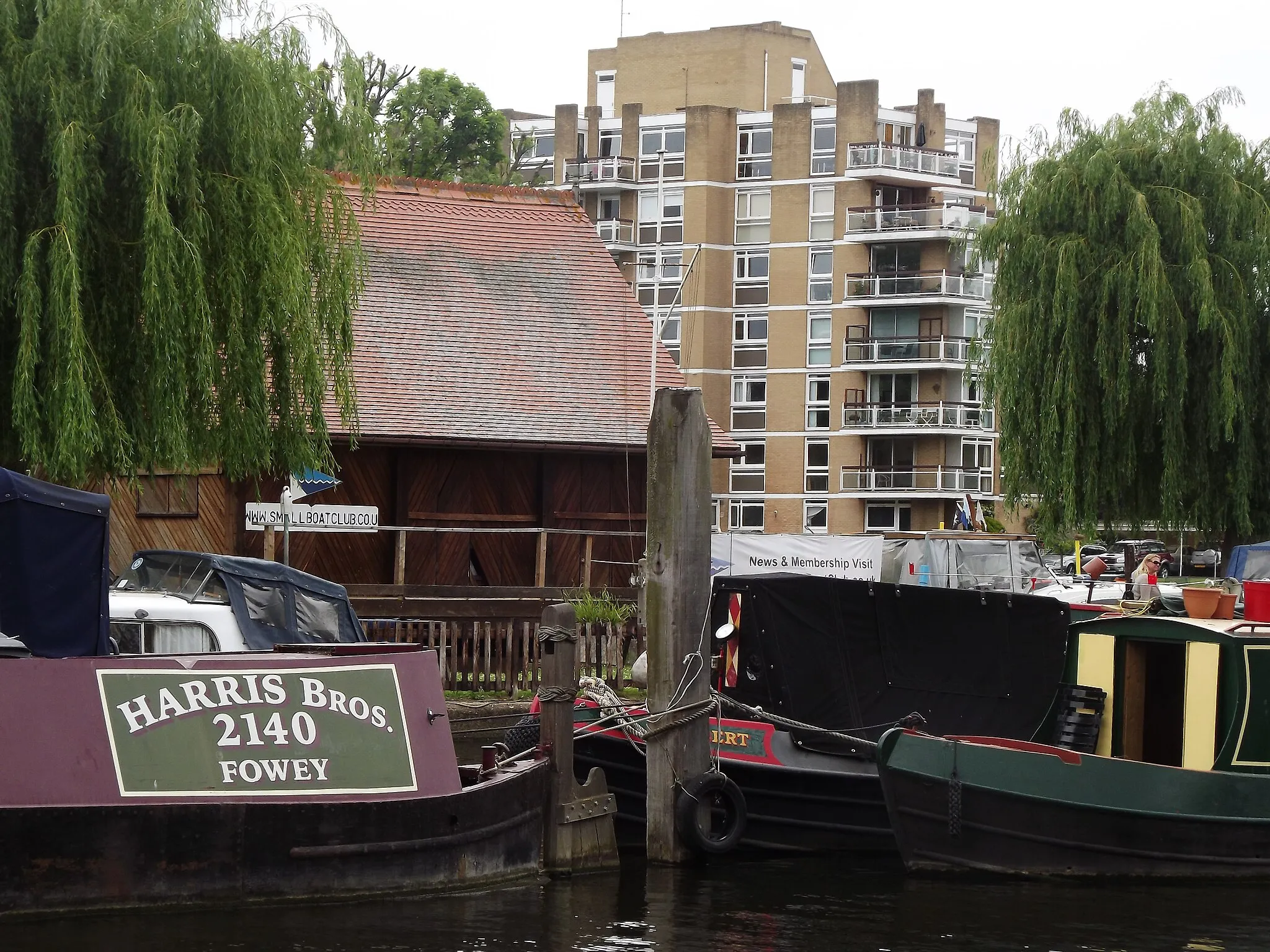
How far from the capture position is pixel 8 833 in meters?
11.9

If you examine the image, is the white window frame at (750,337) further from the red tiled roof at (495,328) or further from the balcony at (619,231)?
the red tiled roof at (495,328)

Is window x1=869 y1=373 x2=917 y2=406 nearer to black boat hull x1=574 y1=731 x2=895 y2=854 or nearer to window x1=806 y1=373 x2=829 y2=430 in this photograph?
window x1=806 y1=373 x2=829 y2=430

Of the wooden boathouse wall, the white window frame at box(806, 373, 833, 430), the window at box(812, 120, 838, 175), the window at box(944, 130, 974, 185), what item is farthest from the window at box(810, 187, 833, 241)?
the wooden boathouse wall

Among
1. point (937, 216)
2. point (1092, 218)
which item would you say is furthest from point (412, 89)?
point (1092, 218)

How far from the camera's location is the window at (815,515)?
7375cm

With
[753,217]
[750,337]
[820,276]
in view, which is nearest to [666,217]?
[753,217]

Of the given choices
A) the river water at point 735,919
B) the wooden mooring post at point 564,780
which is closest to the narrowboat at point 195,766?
the river water at point 735,919

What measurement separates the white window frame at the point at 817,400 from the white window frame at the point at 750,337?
7.42 ft

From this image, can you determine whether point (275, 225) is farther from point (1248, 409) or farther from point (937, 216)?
point (937, 216)

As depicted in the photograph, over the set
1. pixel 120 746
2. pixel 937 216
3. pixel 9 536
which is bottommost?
pixel 120 746

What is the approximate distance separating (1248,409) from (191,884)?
24334mm

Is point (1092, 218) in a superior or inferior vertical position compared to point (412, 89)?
inferior

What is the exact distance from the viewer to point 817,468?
243 feet

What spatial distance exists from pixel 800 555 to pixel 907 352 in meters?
37.2
